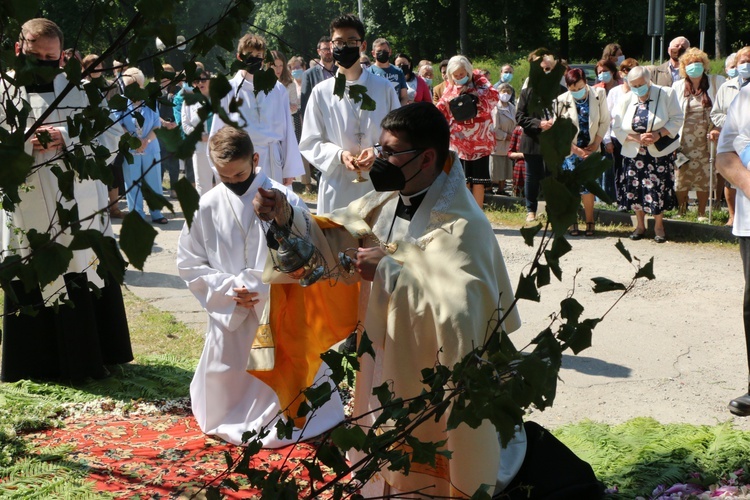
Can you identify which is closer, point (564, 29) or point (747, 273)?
point (747, 273)

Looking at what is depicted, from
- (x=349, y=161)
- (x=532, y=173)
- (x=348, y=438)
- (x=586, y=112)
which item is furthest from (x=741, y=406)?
(x=532, y=173)

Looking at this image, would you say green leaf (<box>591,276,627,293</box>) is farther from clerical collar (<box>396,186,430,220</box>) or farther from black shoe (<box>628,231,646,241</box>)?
black shoe (<box>628,231,646,241</box>)

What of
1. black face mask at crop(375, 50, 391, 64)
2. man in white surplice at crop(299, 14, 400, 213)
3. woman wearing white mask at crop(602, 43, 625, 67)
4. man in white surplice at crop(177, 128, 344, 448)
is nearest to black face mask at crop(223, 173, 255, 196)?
man in white surplice at crop(177, 128, 344, 448)

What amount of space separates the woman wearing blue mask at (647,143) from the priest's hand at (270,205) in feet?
25.4

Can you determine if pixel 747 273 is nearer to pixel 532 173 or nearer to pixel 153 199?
pixel 153 199

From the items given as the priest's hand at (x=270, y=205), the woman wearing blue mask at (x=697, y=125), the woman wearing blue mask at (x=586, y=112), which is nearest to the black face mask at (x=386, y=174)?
the priest's hand at (x=270, y=205)

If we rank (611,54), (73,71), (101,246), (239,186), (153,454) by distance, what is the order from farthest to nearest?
(611,54) < (239,186) < (153,454) < (73,71) < (101,246)

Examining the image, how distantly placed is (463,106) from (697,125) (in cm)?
296

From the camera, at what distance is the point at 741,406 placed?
551 cm

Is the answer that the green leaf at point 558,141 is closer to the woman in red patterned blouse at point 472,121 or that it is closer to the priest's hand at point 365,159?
the priest's hand at point 365,159

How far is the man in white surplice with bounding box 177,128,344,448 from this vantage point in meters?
5.25

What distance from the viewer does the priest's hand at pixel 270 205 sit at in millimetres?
3658

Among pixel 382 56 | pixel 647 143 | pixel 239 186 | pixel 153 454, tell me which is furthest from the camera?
pixel 382 56

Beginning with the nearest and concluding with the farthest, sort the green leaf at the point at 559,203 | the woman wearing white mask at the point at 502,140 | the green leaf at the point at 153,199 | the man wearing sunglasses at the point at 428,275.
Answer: the green leaf at the point at 153,199, the green leaf at the point at 559,203, the man wearing sunglasses at the point at 428,275, the woman wearing white mask at the point at 502,140
